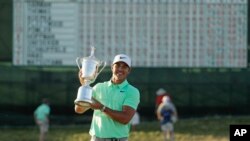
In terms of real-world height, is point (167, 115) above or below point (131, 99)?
below

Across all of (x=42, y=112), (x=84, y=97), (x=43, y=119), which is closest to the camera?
(x=84, y=97)

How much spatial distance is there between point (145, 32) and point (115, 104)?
1670cm

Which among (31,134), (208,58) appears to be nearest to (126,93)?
(31,134)

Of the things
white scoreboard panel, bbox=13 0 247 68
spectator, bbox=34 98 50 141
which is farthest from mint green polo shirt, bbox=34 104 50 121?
white scoreboard panel, bbox=13 0 247 68

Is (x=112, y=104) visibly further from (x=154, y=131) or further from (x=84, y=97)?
(x=154, y=131)

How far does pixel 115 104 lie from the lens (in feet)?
23.5

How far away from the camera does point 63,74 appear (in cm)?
2389

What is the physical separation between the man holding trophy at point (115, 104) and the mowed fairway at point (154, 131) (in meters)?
13.7

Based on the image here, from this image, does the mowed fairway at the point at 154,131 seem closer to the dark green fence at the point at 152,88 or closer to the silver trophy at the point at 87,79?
the dark green fence at the point at 152,88

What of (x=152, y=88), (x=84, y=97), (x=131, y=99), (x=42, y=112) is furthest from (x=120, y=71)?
(x=152, y=88)

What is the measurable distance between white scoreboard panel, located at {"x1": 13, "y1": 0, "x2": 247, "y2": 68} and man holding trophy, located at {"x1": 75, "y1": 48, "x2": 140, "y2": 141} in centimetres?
1615

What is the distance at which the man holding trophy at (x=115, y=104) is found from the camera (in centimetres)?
704

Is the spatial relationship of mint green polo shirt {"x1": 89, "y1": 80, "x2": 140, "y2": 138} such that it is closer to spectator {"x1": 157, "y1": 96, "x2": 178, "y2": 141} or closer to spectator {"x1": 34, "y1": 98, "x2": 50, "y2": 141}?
spectator {"x1": 157, "y1": 96, "x2": 178, "y2": 141}

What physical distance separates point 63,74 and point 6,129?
230cm
